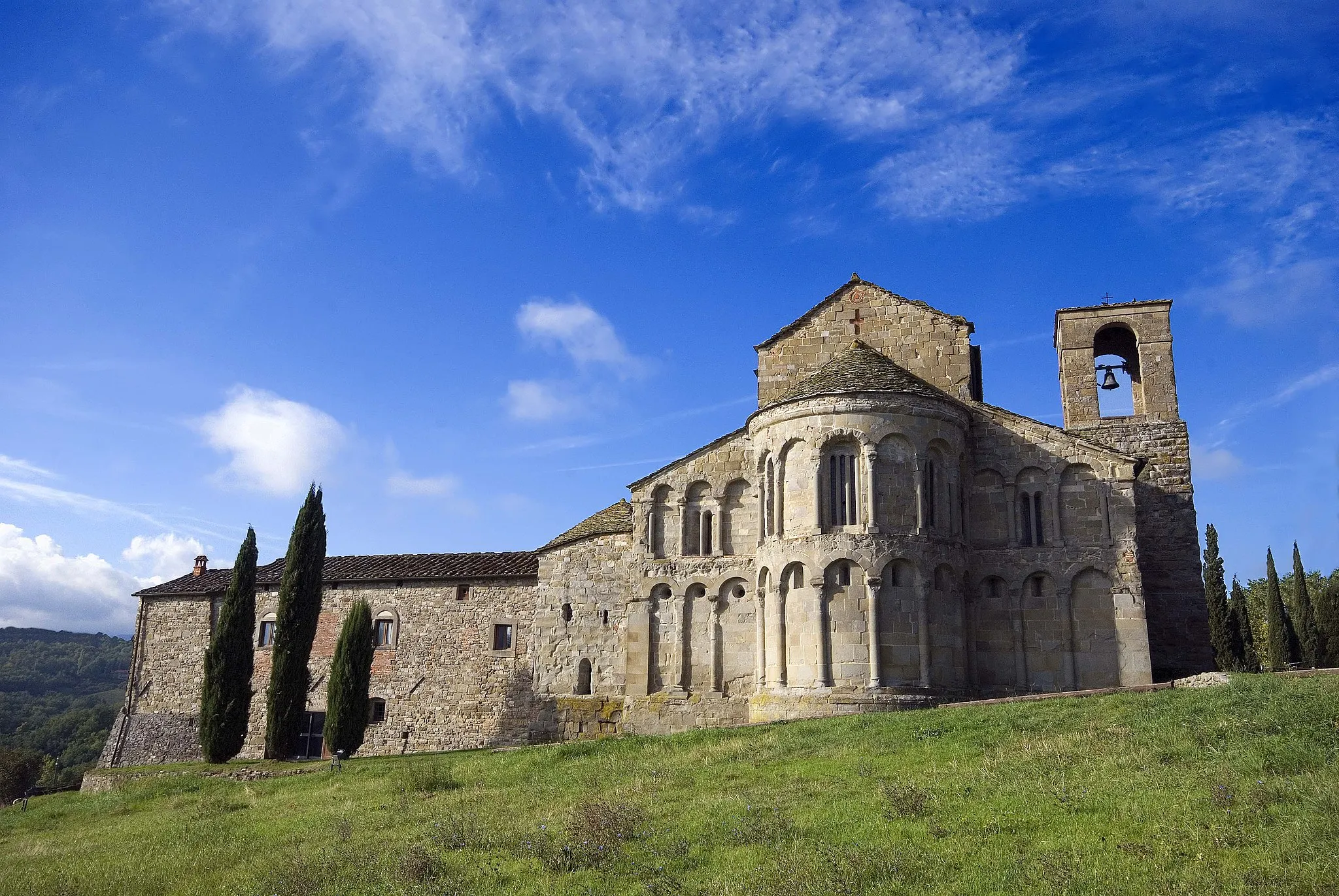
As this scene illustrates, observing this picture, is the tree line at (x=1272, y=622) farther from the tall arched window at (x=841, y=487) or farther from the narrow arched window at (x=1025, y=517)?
the tall arched window at (x=841, y=487)

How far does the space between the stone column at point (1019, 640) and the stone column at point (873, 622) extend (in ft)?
12.1

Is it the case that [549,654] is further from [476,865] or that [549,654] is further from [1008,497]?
[476,865]

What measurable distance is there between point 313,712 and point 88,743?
121ft

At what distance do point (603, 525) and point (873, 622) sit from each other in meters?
9.58

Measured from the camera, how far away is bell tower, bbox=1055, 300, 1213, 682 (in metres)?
23.2

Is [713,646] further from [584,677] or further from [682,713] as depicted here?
[584,677]

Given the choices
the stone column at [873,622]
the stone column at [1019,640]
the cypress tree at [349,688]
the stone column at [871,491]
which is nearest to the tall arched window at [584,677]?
the cypress tree at [349,688]

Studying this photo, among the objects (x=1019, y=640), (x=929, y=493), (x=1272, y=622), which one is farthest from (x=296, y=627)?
(x=1272, y=622)

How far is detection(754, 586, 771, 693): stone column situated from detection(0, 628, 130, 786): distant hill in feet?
81.4

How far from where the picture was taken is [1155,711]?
13.9 meters

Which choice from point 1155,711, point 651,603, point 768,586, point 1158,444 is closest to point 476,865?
point 1155,711

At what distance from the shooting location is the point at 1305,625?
38.5m

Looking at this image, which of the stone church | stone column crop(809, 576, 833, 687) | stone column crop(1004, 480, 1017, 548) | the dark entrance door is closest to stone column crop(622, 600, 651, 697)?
the stone church

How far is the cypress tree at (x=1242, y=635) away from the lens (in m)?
29.4
